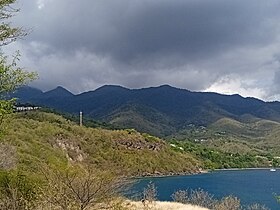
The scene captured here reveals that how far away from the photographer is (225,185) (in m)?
130

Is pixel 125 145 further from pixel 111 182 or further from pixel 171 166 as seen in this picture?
pixel 111 182

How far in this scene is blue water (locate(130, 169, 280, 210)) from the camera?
3858 inches

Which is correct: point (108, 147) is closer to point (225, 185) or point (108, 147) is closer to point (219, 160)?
point (225, 185)

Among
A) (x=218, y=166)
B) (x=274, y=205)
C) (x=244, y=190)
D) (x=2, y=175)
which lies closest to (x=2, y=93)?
(x=2, y=175)

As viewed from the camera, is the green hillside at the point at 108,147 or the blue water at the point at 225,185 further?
the green hillside at the point at 108,147

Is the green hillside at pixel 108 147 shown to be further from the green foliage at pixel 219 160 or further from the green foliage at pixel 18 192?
the green foliage at pixel 18 192

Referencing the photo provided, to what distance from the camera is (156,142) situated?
170 meters

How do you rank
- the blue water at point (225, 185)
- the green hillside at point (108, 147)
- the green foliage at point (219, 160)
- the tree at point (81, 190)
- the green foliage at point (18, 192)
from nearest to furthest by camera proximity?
the tree at point (81, 190), the green foliage at point (18, 192), the blue water at point (225, 185), the green hillside at point (108, 147), the green foliage at point (219, 160)

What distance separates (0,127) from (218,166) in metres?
178

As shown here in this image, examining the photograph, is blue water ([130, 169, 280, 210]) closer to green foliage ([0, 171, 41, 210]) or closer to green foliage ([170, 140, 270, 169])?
green foliage ([170, 140, 270, 169])

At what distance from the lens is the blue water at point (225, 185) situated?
322ft

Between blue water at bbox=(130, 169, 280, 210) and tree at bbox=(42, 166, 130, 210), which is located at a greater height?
tree at bbox=(42, 166, 130, 210)

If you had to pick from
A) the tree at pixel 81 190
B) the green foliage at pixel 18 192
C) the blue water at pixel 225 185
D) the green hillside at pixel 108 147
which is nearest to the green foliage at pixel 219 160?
the blue water at pixel 225 185

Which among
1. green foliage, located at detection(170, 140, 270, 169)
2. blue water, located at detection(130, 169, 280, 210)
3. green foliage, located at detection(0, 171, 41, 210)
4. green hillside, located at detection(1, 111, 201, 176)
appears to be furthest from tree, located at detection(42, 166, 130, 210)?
green foliage, located at detection(170, 140, 270, 169)
